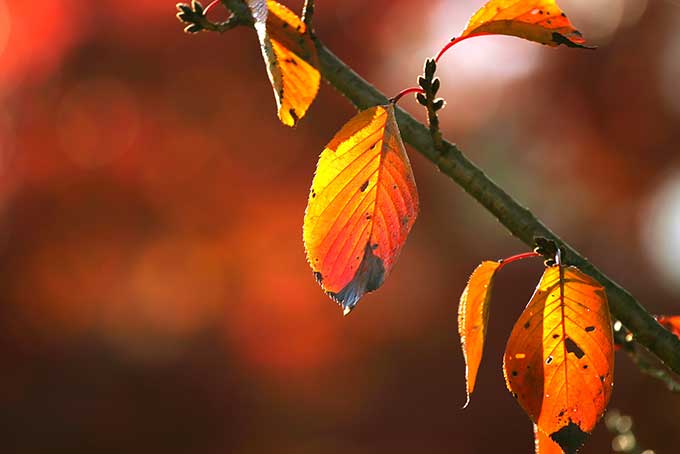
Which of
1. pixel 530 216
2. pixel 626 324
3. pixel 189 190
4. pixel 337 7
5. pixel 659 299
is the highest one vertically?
pixel 337 7

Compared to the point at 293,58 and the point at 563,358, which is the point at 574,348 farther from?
the point at 293,58

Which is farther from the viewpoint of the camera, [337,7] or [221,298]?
[337,7]

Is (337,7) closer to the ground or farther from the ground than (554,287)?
farther from the ground

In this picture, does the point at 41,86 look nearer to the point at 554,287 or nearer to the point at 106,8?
the point at 106,8

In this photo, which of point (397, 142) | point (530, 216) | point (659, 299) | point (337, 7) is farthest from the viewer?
point (337, 7)

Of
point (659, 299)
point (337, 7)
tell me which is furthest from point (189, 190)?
point (659, 299)

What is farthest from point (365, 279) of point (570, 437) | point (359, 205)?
point (570, 437)

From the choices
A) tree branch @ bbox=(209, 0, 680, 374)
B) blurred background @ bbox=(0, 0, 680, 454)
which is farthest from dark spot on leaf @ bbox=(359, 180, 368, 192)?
blurred background @ bbox=(0, 0, 680, 454)
